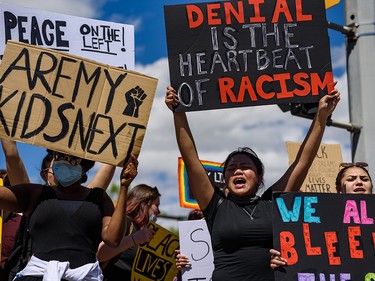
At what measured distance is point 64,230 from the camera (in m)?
4.13

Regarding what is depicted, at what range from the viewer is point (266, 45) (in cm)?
507

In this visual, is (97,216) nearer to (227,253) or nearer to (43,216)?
(43,216)

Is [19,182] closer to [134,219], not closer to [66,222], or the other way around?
[66,222]

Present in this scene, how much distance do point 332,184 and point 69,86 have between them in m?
3.73

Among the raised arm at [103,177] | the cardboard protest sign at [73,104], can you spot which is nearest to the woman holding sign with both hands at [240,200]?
the cardboard protest sign at [73,104]

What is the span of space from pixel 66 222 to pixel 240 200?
1.00 metres

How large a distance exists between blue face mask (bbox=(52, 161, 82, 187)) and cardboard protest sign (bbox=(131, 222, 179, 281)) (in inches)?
61.5

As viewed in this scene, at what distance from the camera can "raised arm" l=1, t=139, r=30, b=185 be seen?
4688 millimetres

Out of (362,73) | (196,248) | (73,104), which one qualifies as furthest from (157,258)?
(362,73)

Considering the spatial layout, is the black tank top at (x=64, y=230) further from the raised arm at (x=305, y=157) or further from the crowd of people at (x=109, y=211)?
the raised arm at (x=305, y=157)

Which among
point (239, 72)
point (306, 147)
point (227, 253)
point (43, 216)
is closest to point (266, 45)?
point (239, 72)

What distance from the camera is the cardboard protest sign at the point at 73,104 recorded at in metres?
4.43

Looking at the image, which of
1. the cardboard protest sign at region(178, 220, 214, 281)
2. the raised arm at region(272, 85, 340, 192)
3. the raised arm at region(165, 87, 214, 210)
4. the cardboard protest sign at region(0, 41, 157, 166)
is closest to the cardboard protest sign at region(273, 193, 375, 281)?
the raised arm at region(272, 85, 340, 192)

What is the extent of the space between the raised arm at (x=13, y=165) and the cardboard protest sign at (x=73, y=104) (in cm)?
33
